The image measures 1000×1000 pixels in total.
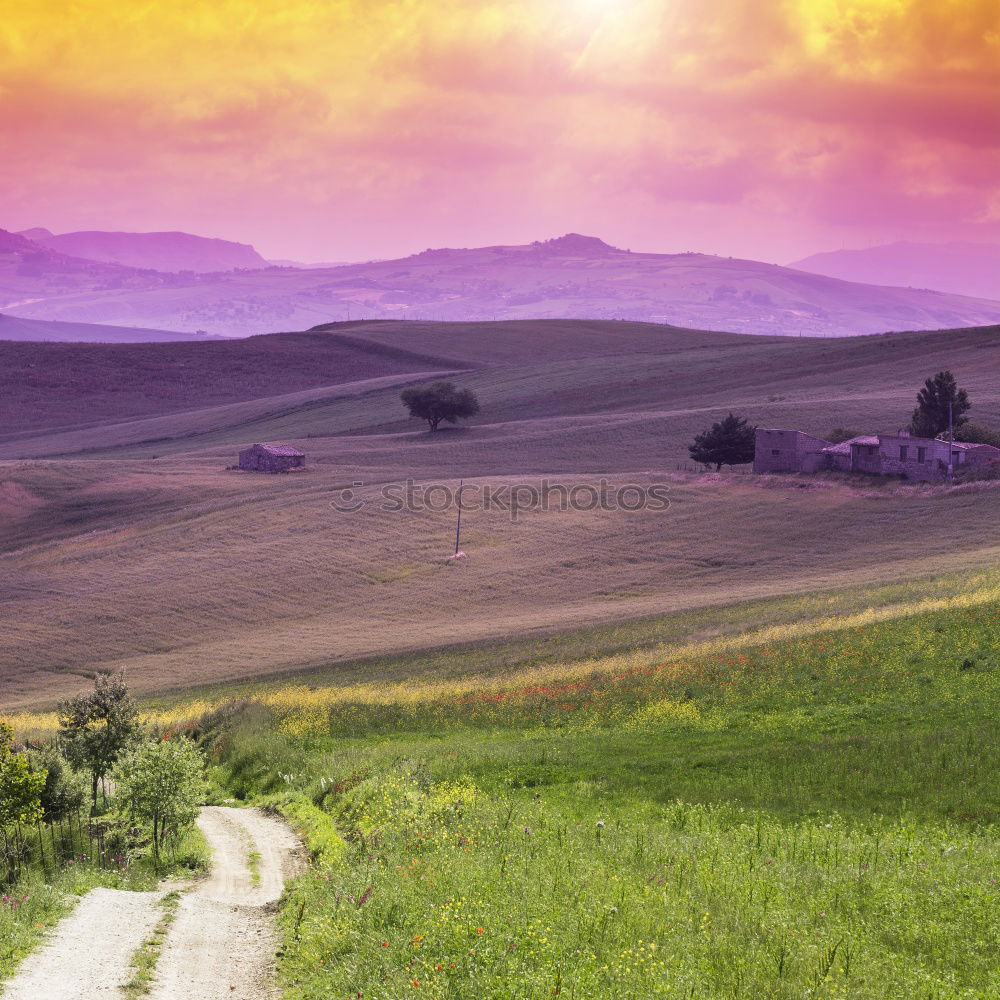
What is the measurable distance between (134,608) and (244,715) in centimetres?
3588

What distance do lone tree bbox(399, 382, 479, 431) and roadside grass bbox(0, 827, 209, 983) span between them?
119 m

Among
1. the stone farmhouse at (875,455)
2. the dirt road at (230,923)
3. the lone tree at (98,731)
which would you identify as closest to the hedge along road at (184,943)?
the dirt road at (230,923)

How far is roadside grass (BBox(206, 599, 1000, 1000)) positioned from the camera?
41.9 ft

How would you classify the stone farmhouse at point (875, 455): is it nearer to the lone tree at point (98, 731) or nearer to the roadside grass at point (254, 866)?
the lone tree at point (98, 731)

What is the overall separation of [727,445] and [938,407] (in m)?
21.4

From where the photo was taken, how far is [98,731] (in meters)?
28.5

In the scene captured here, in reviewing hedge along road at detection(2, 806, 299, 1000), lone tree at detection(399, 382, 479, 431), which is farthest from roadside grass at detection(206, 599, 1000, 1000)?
lone tree at detection(399, 382, 479, 431)

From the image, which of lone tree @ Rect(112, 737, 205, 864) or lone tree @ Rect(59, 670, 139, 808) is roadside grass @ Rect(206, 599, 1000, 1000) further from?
lone tree @ Rect(59, 670, 139, 808)

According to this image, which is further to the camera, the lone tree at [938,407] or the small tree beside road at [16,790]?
the lone tree at [938,407]

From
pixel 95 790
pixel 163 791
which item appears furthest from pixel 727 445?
pixel 163 791

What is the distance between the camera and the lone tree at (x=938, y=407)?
337 feet

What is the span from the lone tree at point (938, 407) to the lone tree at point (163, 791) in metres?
91.7

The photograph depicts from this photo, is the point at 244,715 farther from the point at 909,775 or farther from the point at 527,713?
the point at 909,775

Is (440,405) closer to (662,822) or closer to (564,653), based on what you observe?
(564,653)
